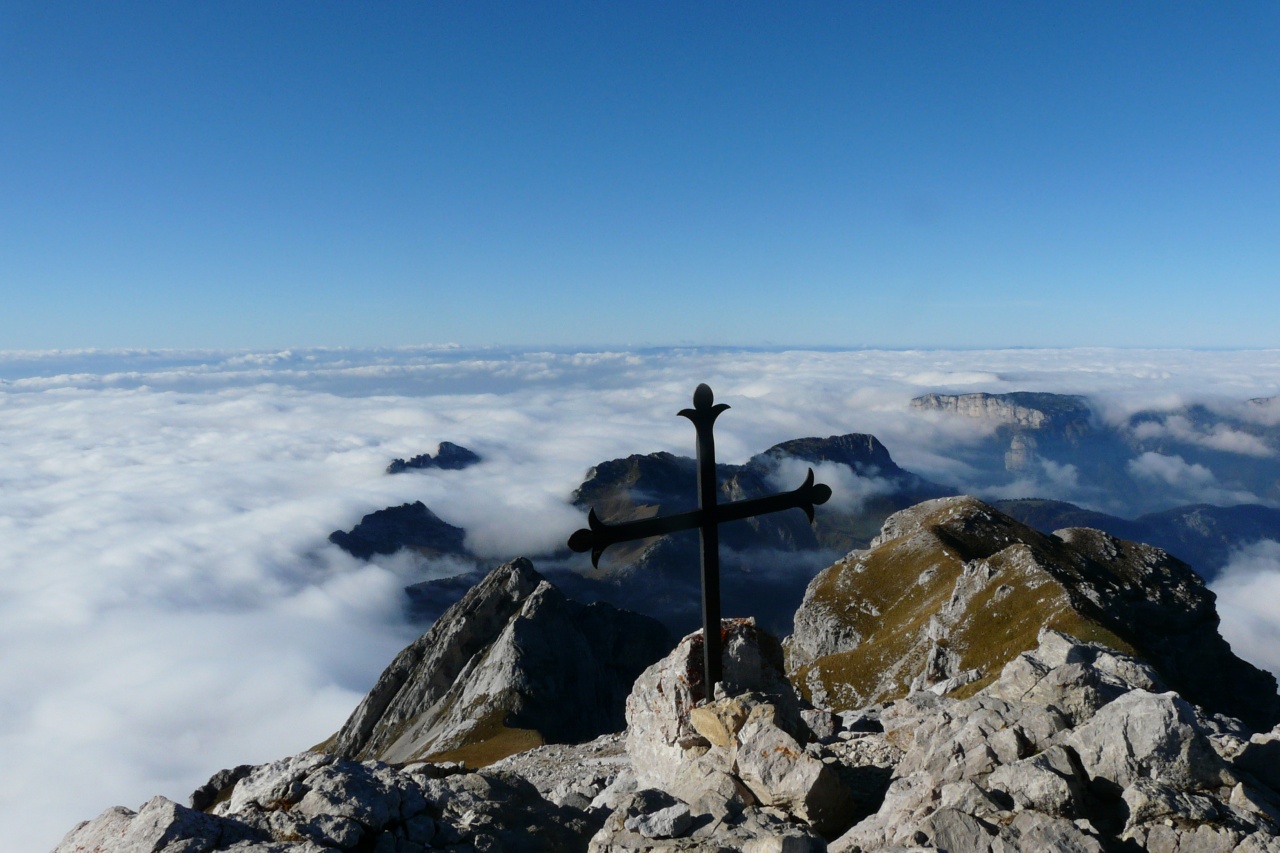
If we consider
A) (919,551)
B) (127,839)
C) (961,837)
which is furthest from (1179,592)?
(127,839)

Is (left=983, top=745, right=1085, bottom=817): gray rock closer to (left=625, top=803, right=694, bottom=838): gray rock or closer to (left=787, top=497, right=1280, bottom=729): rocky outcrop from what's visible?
→ (left=625, top=803, right=694, bottom=838): gray rock

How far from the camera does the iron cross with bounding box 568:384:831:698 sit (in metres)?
12.4

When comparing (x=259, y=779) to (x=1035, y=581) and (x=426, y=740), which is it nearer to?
(x=1035, y=581)

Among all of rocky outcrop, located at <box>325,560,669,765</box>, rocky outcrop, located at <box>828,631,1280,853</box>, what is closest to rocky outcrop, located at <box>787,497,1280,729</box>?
rocky outcrop, located at <box>325,560,669,765</box>

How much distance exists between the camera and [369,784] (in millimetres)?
10094

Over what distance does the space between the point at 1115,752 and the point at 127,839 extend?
13.1 m

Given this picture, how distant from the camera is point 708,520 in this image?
531 inches

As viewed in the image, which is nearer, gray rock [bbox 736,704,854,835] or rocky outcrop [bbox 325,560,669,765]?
gray rock [bbox 736,704,854,835]

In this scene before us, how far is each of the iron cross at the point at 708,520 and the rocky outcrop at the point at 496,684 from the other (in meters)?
78.5

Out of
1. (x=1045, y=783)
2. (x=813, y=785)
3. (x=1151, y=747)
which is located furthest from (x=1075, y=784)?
(x=813, y=785)

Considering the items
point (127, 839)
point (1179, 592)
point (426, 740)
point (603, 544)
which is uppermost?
point (603, 544)

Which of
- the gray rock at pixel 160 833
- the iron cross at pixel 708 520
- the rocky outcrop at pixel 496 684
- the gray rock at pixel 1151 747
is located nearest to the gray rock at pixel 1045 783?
the gray rock at pixel 1151 747

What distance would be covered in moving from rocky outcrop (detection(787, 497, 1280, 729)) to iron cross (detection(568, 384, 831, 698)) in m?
45.3

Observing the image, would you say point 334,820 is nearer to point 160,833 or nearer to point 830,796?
point 160,833
